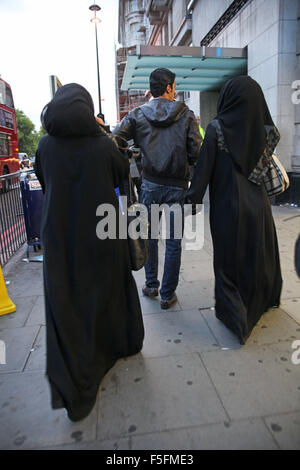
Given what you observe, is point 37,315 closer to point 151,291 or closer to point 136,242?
point 151,291

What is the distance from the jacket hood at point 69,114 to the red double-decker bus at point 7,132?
48.4 ft

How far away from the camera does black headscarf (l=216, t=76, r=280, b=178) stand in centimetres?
261

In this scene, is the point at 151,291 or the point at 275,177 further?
the point at 151,291

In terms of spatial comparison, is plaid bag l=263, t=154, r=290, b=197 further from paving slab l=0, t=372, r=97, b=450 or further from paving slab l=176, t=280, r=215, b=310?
paving slab l=0, t=372, r=97, b=450

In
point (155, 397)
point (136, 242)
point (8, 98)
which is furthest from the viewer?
point (8, 98)

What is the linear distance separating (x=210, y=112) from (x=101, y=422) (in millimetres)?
13706

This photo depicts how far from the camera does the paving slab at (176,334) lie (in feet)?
9.29

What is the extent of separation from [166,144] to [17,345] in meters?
2.28

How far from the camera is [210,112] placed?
46.0 ft

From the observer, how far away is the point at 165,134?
3.28 meters

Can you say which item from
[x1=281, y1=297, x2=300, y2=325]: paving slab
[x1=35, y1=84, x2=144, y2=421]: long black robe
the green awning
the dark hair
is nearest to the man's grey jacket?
the dark hair

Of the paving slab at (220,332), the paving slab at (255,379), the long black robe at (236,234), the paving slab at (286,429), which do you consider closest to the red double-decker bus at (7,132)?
the paving slab at (220,332)

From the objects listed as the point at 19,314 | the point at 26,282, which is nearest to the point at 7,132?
the point at 26,282
